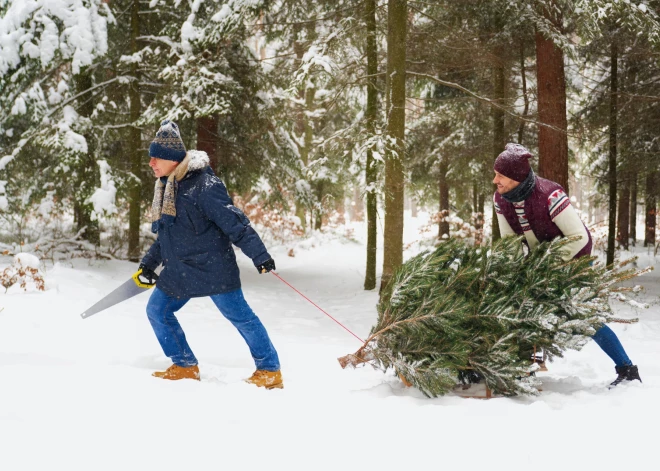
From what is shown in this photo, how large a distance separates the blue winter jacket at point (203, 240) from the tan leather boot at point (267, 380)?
2.32 feet

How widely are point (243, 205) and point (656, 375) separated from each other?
1549 centimetres

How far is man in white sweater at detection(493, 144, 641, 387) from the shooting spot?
3834 mm

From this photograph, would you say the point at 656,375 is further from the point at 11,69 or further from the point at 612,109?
the point at 11,69

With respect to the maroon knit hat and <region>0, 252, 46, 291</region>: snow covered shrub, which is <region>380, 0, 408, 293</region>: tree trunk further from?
<region>0, 252, 46, 291</region>: snow covered shrub

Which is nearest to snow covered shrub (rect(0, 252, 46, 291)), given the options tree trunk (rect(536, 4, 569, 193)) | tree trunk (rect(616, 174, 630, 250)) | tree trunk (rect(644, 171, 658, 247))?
tree trunk (rect(536, 4, 569, 193))

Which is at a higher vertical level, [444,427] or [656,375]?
[444,427]

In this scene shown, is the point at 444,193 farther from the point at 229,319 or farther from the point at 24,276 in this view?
the point at 229,319

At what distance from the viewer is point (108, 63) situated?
36.0 feet

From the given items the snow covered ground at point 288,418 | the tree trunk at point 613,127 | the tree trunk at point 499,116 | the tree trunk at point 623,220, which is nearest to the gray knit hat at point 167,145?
the snow covered ground at point 288,418

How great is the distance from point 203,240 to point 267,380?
3.81 feet

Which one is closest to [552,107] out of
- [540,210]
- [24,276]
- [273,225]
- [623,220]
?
[540,210]

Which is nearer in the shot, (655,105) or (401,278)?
(401,278)

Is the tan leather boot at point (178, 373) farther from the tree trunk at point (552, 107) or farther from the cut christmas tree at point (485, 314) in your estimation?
the tree trunk at point (552, 107)

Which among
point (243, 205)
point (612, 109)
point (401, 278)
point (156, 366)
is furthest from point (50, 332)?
point (243, 205)
